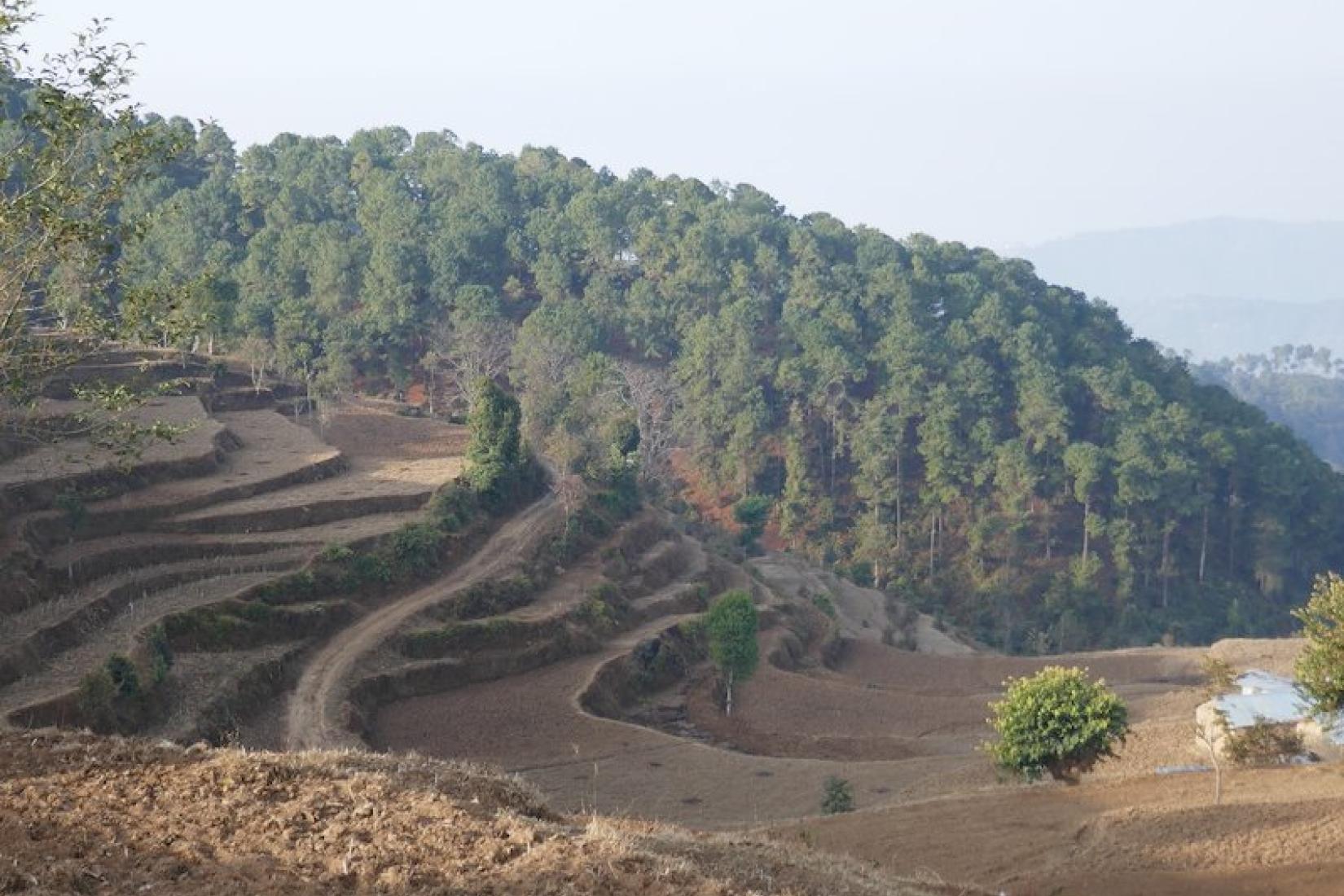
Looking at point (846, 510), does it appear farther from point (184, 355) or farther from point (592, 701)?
point (592, 701)

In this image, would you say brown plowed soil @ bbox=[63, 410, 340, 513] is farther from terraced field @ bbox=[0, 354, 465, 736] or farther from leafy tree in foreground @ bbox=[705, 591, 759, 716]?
leafy tree in foreground @ bbox=[705, 591, 759, 716]

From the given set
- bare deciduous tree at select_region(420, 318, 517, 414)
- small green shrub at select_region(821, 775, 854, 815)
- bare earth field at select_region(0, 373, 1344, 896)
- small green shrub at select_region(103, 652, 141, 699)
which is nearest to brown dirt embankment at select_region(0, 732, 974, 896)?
bare earth field at select_region(0, 373, 1344, 896)

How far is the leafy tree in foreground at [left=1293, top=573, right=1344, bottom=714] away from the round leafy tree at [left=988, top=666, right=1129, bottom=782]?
3354 mm

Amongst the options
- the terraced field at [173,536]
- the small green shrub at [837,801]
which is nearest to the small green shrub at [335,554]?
the terraced field at [173,536]

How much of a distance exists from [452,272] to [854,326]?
832 inches

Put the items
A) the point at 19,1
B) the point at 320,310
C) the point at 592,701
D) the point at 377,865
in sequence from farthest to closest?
A: 1. the point at 320,310
2. the point at 592,701
3. the point at 19,1
4. the point at 377,865

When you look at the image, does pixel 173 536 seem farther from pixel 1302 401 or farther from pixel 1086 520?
pixel 1302 401

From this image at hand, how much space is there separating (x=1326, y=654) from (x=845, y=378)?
55.1 meters

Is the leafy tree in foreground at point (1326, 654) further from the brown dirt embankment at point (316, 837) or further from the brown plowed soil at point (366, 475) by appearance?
the brown plowed soil at point (366, 475)

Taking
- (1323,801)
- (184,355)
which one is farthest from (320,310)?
(1323,801)

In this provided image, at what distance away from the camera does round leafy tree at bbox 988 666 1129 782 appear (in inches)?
1070

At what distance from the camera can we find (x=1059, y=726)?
27.3 m

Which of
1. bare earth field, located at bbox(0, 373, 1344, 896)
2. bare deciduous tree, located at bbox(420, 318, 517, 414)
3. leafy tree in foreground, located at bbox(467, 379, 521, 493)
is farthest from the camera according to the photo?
bare deciduous tree, located at bbox(420, 318, 517, 414)

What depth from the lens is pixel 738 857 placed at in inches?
523
